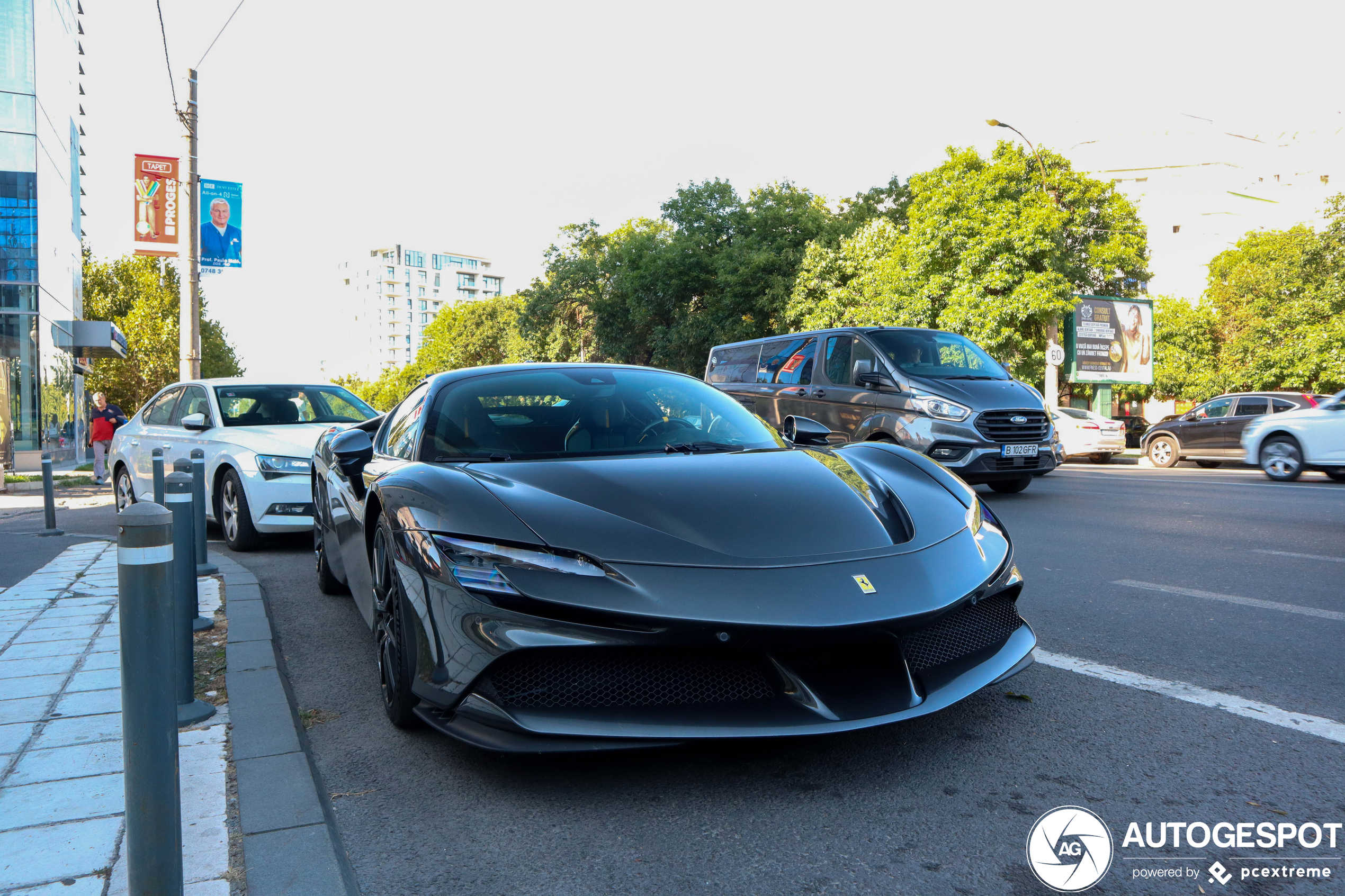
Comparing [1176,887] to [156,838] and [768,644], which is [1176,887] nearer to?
[768,644]

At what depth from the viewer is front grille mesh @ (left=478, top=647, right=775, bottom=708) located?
8.27 feet

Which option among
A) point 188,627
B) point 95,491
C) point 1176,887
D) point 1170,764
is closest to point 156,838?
point 188,627

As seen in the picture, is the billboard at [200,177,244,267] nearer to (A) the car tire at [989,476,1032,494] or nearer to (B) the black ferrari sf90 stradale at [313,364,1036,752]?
(A) the car tire at [989,476,1032,494]

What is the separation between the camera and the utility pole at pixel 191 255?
1483cm

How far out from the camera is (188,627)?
361 centimetres

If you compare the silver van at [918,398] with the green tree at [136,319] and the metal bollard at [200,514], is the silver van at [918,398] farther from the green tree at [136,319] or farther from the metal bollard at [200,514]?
the green tree at [136,319]

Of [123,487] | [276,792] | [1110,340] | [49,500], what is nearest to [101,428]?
[123,487]

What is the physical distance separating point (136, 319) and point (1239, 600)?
138ft

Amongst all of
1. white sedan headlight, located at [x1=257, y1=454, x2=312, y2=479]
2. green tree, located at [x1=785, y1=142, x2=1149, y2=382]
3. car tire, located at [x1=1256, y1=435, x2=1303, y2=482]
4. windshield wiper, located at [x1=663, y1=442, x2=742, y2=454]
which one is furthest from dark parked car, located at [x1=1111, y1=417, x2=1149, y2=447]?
windshield wiper, located at [x1=663, y1=442, x2=742, y2=454]

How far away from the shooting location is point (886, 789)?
2.61m

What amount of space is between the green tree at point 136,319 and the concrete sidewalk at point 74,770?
116ft

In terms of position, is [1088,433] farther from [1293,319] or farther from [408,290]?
[408,290]

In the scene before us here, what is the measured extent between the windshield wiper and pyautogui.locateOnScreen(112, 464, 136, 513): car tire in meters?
7.22

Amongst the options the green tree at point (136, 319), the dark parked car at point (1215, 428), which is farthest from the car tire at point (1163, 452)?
the green tree at point (136, 319)
